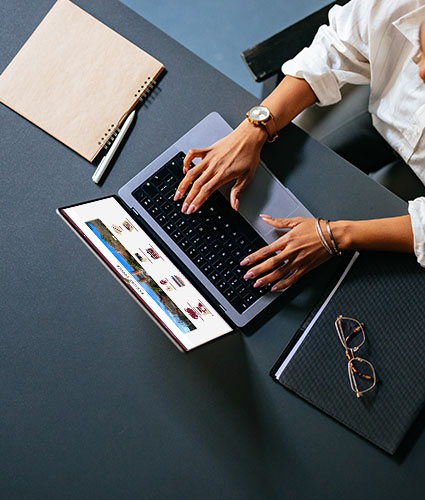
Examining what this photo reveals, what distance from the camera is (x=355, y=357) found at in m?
0.92

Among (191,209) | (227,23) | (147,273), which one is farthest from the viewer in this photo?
(227,23)

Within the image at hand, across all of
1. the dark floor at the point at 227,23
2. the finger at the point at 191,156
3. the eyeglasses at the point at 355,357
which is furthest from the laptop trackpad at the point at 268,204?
the dark floor at the point at 227,23

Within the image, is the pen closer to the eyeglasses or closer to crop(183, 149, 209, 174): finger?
crop(183, 149, 209, 174): finger

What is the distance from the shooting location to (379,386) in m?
0.91

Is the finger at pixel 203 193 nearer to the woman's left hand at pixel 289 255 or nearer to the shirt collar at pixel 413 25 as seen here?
the woman's left hand at pixel 289 255

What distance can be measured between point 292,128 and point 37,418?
0.75m

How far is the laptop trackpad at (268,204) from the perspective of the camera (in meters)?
0.98

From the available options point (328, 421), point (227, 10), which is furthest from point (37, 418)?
point (227, 10)

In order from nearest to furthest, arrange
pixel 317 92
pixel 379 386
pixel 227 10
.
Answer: pixel 379 386 < pixel 317 92 < pixel 227 10

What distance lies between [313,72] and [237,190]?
28cm

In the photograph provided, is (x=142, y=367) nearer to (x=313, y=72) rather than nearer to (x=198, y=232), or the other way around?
(x=198, y=232)

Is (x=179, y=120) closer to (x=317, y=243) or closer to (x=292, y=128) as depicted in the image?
(x=292, y=128)

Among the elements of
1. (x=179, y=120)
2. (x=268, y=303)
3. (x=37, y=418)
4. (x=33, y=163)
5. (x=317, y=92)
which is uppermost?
(x=33, y=163)

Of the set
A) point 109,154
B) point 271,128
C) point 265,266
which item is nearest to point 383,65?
point 271,128
